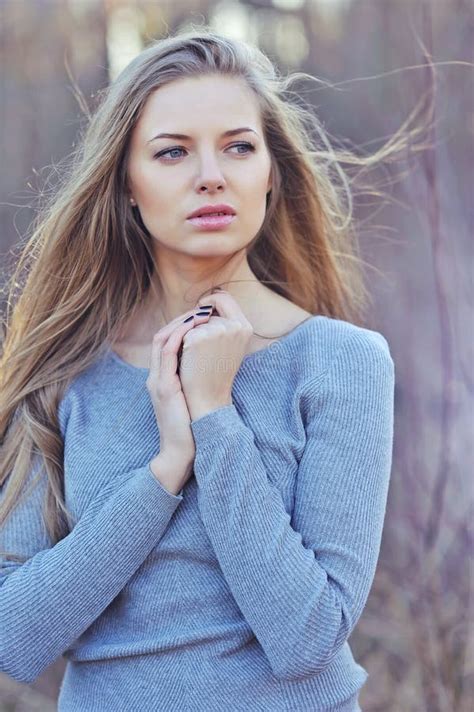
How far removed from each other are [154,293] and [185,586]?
0.69 metres

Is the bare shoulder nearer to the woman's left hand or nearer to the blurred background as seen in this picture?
the woman's left hand

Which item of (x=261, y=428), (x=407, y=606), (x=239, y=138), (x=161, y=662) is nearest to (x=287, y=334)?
(x=261, y=428)

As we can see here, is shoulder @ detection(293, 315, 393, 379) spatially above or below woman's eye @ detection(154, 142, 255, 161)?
below

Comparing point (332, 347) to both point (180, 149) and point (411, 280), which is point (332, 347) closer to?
point (180, 149)

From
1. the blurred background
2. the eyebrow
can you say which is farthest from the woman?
the blurred background

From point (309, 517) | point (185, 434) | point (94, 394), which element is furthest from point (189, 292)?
point (309, 517)

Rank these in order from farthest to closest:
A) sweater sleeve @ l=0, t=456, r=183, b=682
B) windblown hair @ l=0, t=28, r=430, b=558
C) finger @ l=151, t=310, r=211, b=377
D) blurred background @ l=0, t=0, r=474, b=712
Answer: blurred background @ l=0, t=0, r=474, b=712 < windblown hair @ l=0, t=28, r=430, b=558 < finger @ l=151, t=310, r=211, b=377 < sweater sleeve @ l=0, t=456, r=183, b=682

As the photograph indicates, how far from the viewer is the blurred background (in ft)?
9.16

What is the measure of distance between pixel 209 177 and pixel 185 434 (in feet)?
1.57

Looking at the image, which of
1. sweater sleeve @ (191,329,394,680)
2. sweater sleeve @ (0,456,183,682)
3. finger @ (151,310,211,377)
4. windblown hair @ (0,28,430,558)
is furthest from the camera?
windblown hair @ (0,28,430,558)

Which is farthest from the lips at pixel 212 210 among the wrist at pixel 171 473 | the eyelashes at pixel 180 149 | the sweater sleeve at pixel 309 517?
the wrist at pixel 171 473

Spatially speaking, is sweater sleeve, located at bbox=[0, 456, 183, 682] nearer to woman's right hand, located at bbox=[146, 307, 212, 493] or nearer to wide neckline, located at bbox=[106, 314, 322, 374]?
woman's right hand, located at bbox=[146, 307, 212, 493]

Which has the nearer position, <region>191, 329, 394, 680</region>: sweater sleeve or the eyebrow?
<region>191, 329, 394, 680</region>: sweater sleeve

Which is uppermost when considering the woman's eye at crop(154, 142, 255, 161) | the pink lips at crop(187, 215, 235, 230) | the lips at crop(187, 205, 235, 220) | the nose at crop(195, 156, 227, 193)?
the woman's eye at crop(154, 142, 255, 161)
